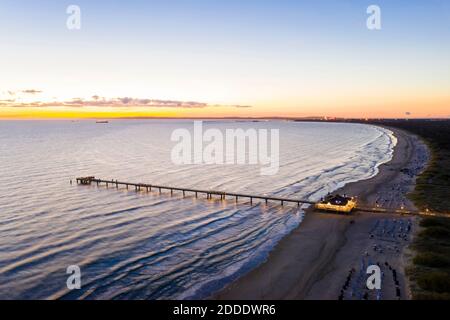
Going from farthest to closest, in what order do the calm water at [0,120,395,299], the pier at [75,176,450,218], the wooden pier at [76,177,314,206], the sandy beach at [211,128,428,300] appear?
the wooden pier at [76,177,314,206] < the pier at [75,176,450,218] < the calm water at [0,120,395,299] < the sandy beach at [211,128,428,300]

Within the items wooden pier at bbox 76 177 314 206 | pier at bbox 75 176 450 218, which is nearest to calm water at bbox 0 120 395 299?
wooden pier at bbox 76 177 314 206

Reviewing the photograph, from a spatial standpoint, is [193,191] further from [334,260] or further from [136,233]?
[334,260]

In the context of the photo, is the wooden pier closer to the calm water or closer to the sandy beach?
Result: the calm water

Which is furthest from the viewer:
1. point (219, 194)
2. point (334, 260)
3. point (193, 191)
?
point (193, 191)

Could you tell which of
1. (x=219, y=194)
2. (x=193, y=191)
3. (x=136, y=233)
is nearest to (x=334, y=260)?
(x=136, y=233)

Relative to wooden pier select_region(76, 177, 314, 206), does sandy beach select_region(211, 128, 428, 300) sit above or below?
below

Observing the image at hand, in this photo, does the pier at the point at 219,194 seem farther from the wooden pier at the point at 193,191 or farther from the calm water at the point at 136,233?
the calm water at the point at 136,233

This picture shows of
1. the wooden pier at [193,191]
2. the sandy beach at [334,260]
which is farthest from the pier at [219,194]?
the sandy beach at [334,260]
